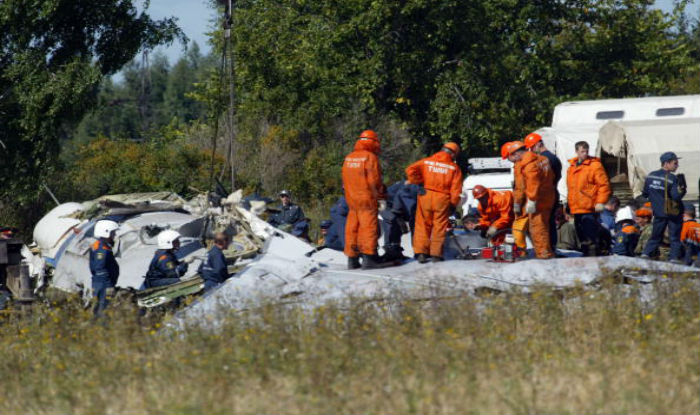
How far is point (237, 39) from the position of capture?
113 ft

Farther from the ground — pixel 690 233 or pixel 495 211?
pixel 495 211

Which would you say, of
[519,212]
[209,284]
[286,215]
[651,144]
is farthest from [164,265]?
[651,144]

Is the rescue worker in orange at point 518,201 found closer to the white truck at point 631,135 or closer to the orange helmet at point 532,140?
the orange helmet at point 532,140

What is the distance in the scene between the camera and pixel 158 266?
1386cm

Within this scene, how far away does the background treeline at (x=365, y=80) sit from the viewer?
2759cm

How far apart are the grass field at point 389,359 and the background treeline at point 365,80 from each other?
1605 centimetres

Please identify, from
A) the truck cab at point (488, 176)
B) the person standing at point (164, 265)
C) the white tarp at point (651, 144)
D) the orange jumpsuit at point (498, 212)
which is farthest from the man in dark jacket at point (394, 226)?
the truck cab at point (488, 176)

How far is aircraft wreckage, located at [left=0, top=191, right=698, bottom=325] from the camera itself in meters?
10.7

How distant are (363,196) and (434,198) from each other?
0.80 meters

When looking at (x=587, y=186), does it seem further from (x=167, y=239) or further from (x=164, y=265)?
(x=164, y=265)

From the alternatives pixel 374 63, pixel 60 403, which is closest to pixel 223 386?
pixel 60 403

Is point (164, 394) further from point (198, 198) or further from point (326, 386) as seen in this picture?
point (198, 198)

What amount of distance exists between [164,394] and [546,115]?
91.2 feet

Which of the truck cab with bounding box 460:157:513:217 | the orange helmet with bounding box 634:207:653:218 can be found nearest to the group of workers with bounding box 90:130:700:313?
the orange helmet with bounding box 634:207:653:218
